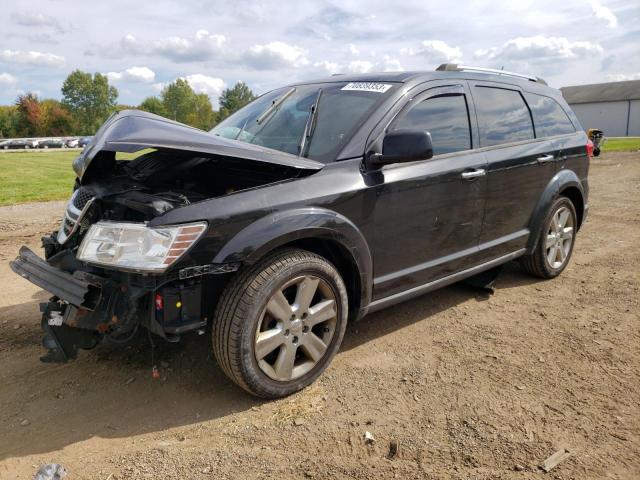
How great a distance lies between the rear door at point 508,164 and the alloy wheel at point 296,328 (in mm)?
1664

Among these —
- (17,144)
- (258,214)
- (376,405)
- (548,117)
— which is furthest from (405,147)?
(17,144)

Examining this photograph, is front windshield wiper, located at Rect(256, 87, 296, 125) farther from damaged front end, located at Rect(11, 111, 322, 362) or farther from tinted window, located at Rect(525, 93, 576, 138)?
tinted window, located at Rect(525, 93, 576, 138)

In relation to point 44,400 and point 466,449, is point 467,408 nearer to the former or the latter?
point 466,449

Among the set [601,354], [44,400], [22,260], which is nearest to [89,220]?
[22,260]

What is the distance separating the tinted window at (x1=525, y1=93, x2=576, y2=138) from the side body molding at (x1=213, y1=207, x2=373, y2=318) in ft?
8.22

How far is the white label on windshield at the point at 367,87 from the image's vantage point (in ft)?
11.9

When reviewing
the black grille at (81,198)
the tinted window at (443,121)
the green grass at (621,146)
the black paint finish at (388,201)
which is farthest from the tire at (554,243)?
the green grass at (621,146)

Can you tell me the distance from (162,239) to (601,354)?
3035 mm

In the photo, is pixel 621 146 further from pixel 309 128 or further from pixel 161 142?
pixel 161 142

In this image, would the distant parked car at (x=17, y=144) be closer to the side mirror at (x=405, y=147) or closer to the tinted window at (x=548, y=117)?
the tinted window at (x=548, y=117)

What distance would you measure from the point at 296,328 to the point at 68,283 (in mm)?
1270

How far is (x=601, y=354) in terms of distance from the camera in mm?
3627

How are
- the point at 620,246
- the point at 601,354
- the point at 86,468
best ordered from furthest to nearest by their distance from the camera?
1. the point at 620,246
2. the point at 601,354
3. the point at 86,468

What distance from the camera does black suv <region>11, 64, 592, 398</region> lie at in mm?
2725
